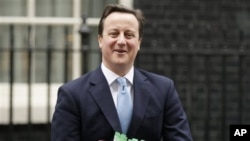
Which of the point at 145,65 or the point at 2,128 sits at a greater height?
the point at 145,65

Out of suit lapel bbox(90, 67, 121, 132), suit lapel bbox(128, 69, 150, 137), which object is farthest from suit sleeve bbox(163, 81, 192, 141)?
suit lapel bbox(90, 67, 121, 132)

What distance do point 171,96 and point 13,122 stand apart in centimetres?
422

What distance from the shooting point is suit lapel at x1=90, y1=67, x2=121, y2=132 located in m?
2.54

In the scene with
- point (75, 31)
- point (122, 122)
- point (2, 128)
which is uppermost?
point (75, 31)

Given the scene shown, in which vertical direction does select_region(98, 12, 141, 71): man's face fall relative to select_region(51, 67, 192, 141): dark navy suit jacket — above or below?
above

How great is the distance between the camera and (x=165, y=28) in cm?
712

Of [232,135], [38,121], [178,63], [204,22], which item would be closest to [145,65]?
[178,63]

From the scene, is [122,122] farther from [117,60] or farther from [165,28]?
[165,28]

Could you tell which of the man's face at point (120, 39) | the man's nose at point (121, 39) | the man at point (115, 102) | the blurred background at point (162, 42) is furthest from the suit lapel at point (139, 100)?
the blurred background at point (162, 42)

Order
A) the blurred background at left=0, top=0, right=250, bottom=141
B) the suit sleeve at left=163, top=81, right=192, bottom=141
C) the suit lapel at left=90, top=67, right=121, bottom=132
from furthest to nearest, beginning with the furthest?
1. the blurred background at left=0, top=0, right=250, bottom=141
2. the suit sleeve at left=163, top=81, right=192, bottom=141
3. the suit lapel at left=90, top=67, right=121, bottom=132

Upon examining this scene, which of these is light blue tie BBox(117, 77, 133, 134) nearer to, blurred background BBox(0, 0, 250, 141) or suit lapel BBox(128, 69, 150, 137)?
suit lapel BBox(128, 69, 150, 137)

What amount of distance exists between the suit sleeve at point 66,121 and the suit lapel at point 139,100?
0.24 meters

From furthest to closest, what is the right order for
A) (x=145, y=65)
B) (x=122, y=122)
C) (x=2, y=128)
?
(x=145, y=65) → (x=2, y=128) → (x=122, y=122)

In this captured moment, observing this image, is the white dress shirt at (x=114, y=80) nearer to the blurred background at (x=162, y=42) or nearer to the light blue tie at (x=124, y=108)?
the light blue tie at (x=124, y=108)
